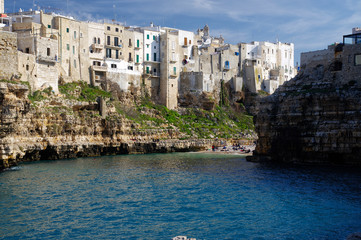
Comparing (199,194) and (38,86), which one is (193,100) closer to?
(38,86)

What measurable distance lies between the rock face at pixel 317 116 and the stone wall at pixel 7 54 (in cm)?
2768

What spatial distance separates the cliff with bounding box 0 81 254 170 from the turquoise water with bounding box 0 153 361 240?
7461 millimetres

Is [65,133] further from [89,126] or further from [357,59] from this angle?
[357,59]

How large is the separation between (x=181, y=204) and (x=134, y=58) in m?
48.0

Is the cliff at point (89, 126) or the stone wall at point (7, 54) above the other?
the stone wall at point (7, 54)

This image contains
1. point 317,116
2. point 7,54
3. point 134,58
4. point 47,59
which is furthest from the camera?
point 134,58

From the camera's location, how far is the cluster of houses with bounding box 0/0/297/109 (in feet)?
170

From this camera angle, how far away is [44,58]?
5169 cm

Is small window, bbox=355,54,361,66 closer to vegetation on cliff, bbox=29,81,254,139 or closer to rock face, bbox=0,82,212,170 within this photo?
rock face, bbox=0,82,212,170

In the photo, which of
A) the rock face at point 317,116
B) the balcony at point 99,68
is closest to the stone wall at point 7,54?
the balcony at point 99,68

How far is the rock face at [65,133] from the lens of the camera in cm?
3912

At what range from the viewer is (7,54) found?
42.2m

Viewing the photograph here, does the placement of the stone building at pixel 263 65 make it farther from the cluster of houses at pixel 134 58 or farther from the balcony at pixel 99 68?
the balcony at pixel 99 68

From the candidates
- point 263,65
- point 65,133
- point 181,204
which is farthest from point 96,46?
point 181,204
